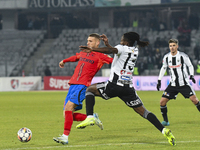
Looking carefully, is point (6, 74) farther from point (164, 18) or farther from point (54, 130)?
point (54, 130)

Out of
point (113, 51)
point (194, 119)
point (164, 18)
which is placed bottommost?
point (194, 119)

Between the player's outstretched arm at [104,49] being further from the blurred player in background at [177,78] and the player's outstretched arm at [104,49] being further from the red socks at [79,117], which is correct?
the blurred player in background at [177,78]

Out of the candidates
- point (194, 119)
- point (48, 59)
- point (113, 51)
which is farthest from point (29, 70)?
point (113, 51)

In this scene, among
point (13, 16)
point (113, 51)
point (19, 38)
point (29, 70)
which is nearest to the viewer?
point (113, 51)

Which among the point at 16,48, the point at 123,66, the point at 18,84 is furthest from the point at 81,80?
the point at 16,48

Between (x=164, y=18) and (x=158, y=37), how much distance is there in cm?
566

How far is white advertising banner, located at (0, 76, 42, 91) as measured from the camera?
2927 centimetres

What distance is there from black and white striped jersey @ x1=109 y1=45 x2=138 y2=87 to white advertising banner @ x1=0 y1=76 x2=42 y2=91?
77.3ft

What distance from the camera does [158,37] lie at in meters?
34.6

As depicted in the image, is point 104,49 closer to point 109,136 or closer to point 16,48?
point 109,136

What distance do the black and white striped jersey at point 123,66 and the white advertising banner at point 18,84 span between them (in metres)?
23.6

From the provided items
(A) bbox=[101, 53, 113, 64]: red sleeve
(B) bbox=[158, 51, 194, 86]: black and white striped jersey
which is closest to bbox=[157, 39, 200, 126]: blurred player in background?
(B) bbox=[158, 51, 194, 86]: black and white striped jersey

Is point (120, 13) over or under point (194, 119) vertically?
over

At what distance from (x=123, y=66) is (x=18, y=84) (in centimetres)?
2370
